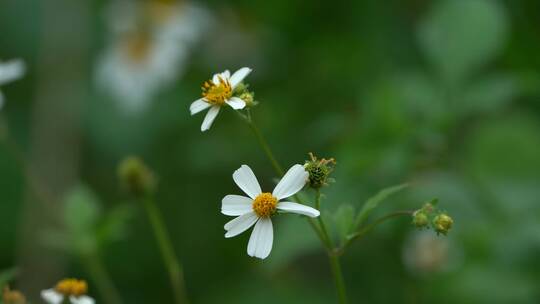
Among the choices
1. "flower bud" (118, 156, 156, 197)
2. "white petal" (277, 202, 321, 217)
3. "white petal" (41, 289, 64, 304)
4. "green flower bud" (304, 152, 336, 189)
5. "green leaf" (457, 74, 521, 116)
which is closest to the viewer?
"white petal" (277, 202, 321, 217)

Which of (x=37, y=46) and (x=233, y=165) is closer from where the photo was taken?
(x=233, y=165)

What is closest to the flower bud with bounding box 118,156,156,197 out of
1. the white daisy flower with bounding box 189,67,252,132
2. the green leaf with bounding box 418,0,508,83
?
the white daisy flower with bounding box 189,67,252,132

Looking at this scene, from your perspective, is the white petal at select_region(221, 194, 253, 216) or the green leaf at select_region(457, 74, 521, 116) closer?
the white petal at select_region(221, 194, 253, 216)

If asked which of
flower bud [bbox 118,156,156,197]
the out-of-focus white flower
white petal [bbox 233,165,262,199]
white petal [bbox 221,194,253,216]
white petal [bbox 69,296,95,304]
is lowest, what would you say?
white petal [bbox 221,194,253,216]

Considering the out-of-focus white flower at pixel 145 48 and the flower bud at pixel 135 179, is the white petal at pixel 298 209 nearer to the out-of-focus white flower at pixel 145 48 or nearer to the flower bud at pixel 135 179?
the flower bud at pixel 135 179

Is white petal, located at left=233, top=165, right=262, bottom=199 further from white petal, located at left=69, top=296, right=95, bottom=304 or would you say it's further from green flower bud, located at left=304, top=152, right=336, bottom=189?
white petal, located at left=69, top=296, right=95, bottom=304

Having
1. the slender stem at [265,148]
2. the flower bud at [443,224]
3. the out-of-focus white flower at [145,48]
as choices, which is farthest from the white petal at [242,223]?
the out-of-focus white flower at [145,48]

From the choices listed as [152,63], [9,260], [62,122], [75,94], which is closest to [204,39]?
[152,63]

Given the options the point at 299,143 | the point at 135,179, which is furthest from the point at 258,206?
the point at 299,143

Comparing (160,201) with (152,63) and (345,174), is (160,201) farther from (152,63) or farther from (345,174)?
(345,174)
